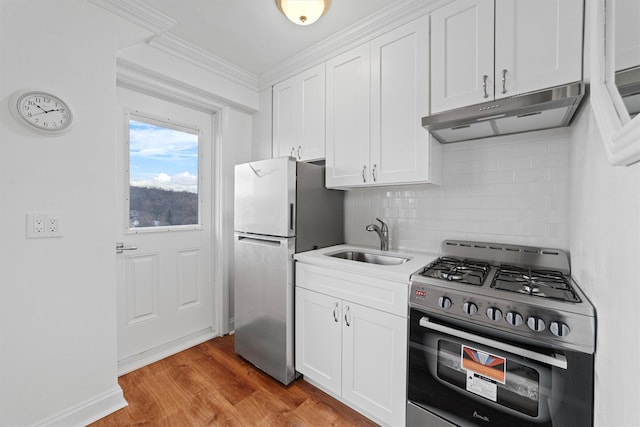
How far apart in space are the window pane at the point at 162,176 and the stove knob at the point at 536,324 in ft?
8.26

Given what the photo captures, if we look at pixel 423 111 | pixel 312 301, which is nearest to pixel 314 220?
pixel 312 301

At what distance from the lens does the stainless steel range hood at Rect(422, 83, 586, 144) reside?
1206 millimetres

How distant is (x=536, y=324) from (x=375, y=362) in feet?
2.73

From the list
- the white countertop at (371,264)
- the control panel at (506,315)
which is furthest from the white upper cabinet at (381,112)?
the control panel at (506,315)

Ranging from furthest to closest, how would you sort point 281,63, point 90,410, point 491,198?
1. point 281,63
2. point 491,198
3. point 90,410

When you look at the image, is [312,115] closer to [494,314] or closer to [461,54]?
[461,54]

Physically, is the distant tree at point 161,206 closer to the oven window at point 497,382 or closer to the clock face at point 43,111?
the clock face at point 43,111

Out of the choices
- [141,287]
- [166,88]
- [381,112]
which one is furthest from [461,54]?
[141,287]

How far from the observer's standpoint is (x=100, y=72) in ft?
5.49

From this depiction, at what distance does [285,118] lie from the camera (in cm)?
248

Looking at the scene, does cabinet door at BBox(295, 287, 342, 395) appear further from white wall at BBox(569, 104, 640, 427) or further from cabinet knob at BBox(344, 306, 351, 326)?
white wall at BBox(569, 104, 640, 427)

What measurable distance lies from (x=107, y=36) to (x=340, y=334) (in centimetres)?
234

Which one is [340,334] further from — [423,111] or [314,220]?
[423,111]

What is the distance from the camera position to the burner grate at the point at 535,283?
1.15 m
